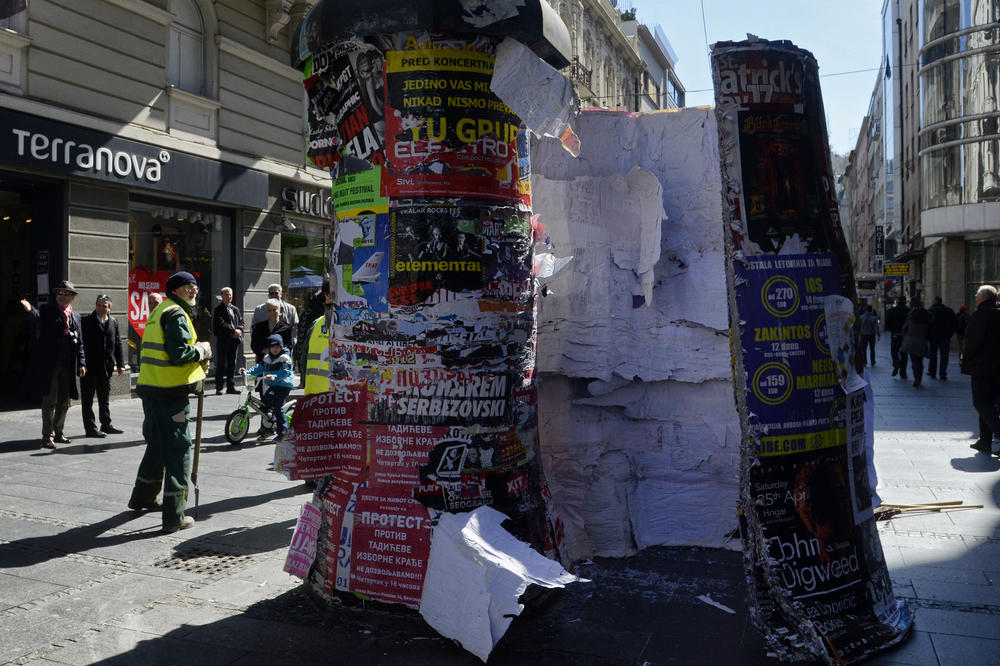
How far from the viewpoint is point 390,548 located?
401cm

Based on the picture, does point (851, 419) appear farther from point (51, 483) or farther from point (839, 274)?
point (51, 483)

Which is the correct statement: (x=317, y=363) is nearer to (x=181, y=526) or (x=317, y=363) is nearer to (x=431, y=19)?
(x=181, y=526)

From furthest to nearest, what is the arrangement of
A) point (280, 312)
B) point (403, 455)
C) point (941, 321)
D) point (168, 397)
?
point (941, 321) < point (280, 312) < point (168, 397) < point (403, 455)

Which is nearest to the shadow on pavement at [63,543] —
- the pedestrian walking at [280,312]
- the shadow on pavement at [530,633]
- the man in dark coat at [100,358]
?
the shadow on pavement at [530,633]

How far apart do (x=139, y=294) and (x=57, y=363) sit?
15.9 feet

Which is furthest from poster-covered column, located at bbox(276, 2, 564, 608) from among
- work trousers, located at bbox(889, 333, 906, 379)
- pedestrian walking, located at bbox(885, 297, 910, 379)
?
pedestrian walking, located at bbox(885, 297, 910, 379)

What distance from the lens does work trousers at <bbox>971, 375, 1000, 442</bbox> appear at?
29.8 feet

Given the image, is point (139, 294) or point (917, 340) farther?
point (917, 340)

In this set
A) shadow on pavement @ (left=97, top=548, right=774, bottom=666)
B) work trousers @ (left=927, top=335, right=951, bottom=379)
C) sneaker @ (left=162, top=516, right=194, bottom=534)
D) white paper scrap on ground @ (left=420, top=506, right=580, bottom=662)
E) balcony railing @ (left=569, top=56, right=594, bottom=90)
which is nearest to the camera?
white paper scrap on ground @ (left=420, top=506, right=580, bottom=662)

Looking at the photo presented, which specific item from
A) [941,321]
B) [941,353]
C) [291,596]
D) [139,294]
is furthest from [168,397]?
[941,353]

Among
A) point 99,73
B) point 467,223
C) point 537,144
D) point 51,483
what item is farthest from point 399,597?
point 99,73

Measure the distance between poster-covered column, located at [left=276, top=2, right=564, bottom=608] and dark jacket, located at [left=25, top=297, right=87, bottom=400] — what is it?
620 cm

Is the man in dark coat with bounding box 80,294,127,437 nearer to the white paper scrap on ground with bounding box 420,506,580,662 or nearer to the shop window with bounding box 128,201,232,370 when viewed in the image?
the shop window with bounding box 128,201,232,370

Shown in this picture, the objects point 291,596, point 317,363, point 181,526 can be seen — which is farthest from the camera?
point 317,363
